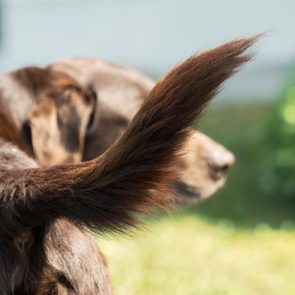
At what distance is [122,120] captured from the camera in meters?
5.32

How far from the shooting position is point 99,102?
208 inches

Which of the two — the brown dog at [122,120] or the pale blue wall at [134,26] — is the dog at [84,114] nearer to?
the brown dog at [122,120]

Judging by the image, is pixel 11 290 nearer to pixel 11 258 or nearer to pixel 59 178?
pixel 11 258

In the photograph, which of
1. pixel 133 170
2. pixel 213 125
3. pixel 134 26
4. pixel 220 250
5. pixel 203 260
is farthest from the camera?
pixel 134 26

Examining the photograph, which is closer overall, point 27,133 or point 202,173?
point 27,133

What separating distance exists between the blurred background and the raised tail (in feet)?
0.28

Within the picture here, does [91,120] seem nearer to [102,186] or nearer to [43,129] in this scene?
[43,129]

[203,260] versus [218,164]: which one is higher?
[218,164]

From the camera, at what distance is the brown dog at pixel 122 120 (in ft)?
17.3

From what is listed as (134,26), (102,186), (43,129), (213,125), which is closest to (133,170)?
(102,186)

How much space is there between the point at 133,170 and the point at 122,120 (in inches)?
116

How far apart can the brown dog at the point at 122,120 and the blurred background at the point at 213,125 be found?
1.60ft

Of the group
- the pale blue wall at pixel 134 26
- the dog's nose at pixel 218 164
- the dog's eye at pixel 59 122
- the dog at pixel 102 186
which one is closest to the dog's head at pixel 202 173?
the dog's nose at pixel 218 164

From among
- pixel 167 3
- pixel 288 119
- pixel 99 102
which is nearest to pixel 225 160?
pixel 99 102
